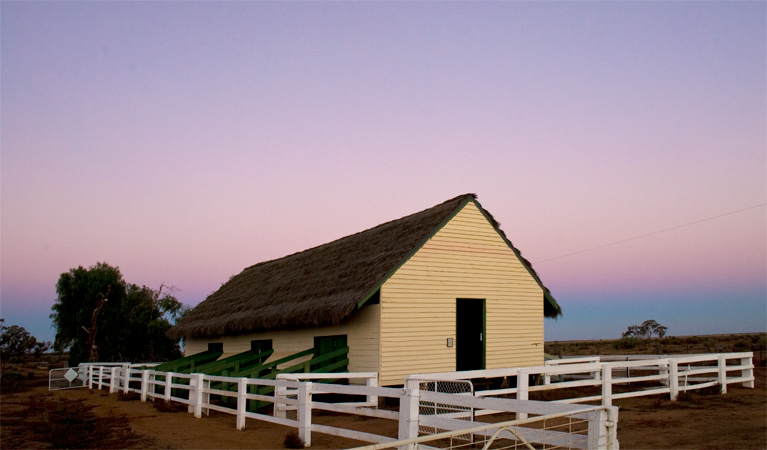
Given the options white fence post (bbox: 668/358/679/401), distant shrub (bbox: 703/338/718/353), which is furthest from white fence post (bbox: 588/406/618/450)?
distant shrub (bbox: 703/338/718/353)

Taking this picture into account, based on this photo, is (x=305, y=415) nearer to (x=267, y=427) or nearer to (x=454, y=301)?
(x=267, y=427)

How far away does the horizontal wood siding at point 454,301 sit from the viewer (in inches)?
645

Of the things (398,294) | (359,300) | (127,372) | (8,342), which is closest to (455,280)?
(398,294)

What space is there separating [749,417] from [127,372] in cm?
1984

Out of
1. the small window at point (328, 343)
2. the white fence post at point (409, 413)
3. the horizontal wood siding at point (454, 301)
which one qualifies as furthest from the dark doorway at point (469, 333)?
the white fence post at point (409, 413)

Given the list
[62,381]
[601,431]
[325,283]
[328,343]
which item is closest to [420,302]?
[328,343]

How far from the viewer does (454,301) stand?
697 inches

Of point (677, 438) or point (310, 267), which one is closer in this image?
point (677, 438)

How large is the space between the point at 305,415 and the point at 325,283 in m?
8.42

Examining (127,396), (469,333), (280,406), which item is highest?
(469,333)

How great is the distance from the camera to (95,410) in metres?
18.8

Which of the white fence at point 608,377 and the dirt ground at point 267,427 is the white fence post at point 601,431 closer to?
the white fence at point 608,377

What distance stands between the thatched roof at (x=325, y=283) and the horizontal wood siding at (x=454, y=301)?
1.28 ft

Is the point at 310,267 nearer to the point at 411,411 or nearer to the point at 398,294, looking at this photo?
the point at 398,294
